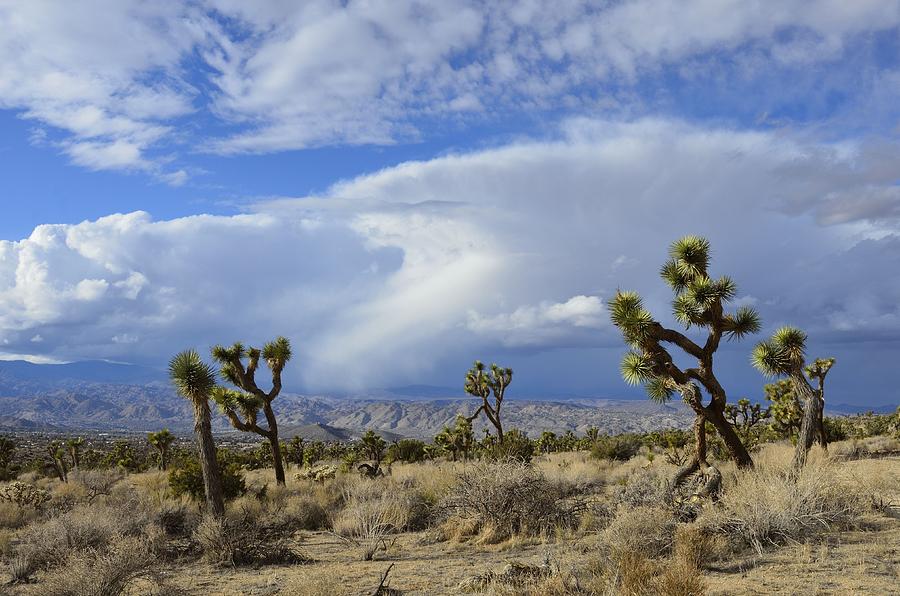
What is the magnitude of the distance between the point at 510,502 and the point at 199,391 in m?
8.58

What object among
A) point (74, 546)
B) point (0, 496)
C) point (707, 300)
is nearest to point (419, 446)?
point (0, 496)

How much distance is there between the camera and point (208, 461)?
594 inches

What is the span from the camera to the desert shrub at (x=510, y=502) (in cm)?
1287

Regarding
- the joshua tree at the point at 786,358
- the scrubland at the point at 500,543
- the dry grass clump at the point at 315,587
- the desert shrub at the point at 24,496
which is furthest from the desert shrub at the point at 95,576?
the joshua tree at the point at 786,358

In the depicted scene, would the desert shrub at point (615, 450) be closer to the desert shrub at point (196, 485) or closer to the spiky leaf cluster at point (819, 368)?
the spiky leaf cluster at point (819, 368)

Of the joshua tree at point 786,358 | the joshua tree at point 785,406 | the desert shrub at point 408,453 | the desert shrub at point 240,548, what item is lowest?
the desert shrub at point 408,453

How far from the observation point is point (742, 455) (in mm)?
15781

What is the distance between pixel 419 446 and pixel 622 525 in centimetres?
3380

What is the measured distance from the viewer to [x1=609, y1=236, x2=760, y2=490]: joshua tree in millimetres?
15758

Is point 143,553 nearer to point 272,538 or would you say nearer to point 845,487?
point 272,538

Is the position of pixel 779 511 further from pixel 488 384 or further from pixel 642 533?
pixel 488 384

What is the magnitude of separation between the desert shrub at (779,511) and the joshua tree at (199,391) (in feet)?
36.8

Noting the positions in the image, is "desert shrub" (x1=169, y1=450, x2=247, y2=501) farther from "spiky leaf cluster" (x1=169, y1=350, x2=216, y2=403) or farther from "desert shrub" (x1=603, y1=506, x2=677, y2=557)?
"desert shrub" (x1=603, y1=506, x2=677, y2=557)

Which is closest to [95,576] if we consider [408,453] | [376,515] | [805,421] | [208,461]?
[376,515]
